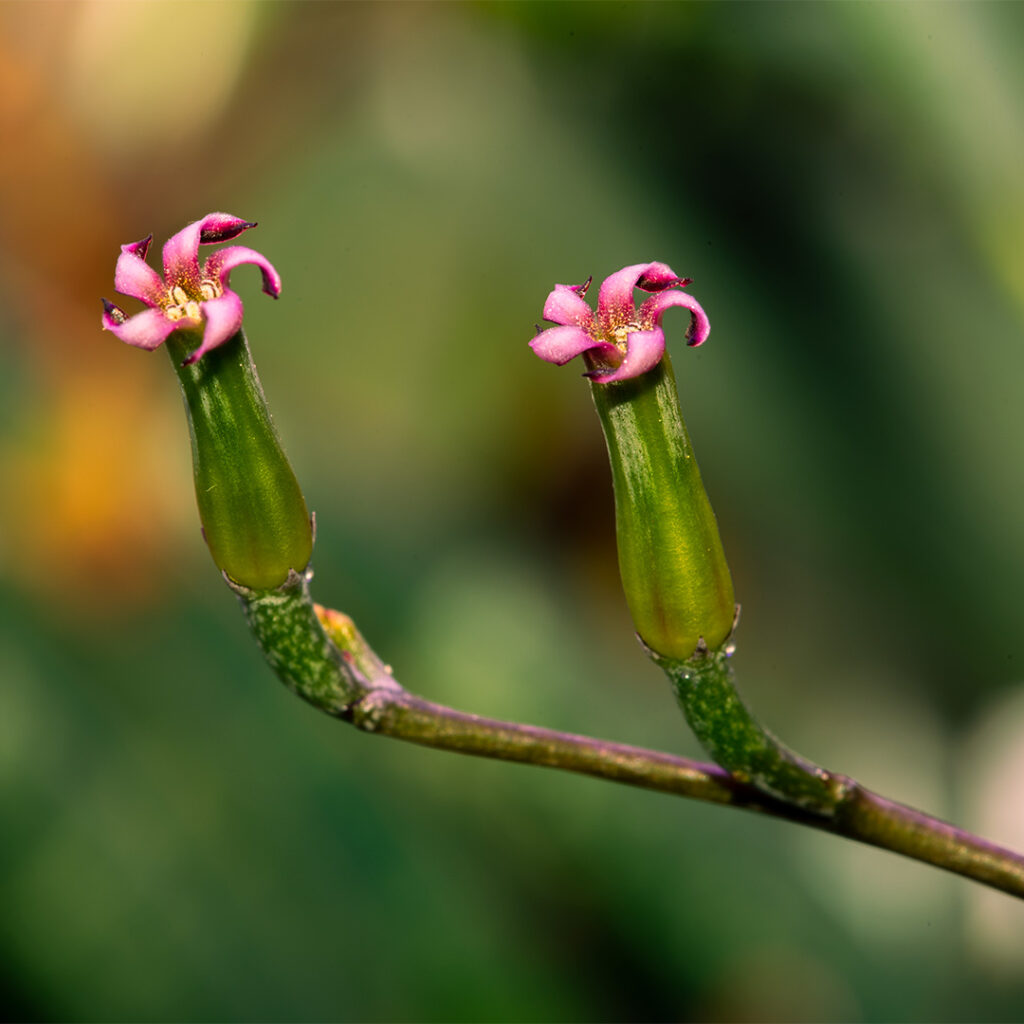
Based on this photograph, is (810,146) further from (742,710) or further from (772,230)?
(742,710)

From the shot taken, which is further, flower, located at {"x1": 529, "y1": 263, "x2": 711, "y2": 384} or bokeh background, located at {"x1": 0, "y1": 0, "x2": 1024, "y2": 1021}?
bokeh background, located at {"x1": 0, "y1": 0, "x2": 1024, "y2": 1021}

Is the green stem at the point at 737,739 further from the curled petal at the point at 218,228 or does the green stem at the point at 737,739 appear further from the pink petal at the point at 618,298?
the curled petal at the point at 218,228

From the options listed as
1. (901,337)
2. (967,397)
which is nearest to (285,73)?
(901,337)

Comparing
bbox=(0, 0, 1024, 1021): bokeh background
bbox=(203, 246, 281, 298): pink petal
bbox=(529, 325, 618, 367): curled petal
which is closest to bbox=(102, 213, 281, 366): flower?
bbox=(203, 246, 281, 298): pink petal

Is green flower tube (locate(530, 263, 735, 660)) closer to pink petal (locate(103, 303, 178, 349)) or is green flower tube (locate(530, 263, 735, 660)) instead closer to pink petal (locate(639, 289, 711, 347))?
pink petal (locate(639, 289, 711, 347))

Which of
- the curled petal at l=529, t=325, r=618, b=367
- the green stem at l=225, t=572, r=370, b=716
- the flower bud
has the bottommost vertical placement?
the green stem at l=225, t=572, r=370, b=716

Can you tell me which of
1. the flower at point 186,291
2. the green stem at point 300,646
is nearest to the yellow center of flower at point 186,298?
the flower at point 186,291

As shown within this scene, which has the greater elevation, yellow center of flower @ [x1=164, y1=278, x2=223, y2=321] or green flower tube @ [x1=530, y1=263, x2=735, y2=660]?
yellow center of flower @ [x1=164, y1=278, x2=223, y2=321]

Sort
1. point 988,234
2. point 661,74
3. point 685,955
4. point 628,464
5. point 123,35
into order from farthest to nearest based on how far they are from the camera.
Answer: point 123,35 < point 661,74 < point 685,955 < point 988,234 < point 628,464
